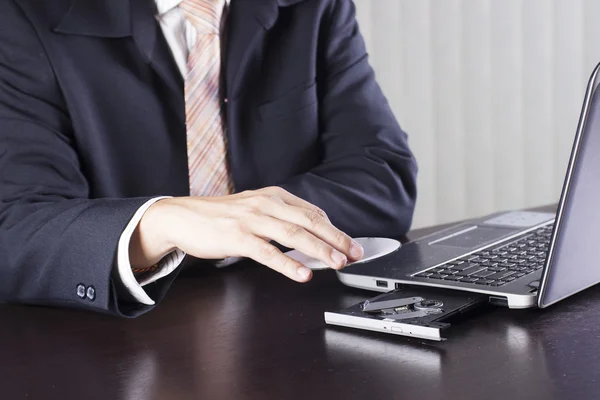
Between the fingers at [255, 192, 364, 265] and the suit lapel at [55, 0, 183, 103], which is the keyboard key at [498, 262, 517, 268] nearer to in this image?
the fingers at [255, 192, 364, 265]

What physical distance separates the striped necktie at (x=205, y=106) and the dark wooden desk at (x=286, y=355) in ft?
1.53

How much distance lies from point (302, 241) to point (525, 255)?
0.31 meters

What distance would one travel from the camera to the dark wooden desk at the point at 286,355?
30.8 inches

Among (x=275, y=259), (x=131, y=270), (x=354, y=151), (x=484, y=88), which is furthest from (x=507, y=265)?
(x=484, y=88)

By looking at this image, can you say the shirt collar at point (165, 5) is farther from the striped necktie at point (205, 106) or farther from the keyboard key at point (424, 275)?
the keyboard key at point (424, 275)

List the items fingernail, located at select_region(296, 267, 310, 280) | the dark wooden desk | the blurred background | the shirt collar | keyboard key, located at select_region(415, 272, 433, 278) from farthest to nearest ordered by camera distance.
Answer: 1. the blurred background
2. the shirt collar
3. keyboard key, located at select_region(415, 272, 433, 278)
4. fingernail, located at select_region(296, 267, 310, 280)
5. the dark wooden desk

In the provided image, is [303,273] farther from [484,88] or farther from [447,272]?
[484,88]

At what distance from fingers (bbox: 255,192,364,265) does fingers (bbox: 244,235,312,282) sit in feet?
0.06

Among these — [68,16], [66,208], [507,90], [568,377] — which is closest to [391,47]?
[507,90]

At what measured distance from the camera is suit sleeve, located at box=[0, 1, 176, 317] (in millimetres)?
1111

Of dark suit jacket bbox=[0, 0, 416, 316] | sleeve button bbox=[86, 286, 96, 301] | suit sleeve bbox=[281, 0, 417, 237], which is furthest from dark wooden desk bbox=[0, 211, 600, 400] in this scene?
suit sleeve bbox=[281, 0, 417, 237]

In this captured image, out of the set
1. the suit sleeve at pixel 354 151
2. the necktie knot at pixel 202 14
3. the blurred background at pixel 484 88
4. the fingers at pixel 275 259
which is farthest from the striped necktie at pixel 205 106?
the blurred background at pixel 484 88

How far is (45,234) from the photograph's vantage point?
118 centimetres

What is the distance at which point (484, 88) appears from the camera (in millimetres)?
3012
